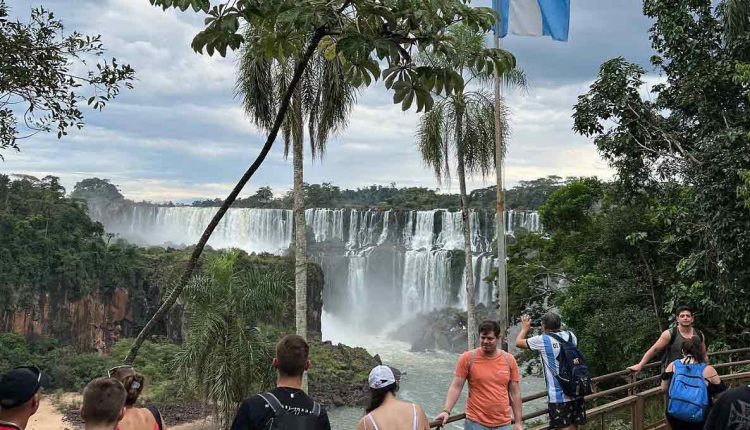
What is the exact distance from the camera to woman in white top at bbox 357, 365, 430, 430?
97.0 inches

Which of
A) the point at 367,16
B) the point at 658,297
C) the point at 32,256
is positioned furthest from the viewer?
the point at 32,256

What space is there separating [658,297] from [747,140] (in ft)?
19.5

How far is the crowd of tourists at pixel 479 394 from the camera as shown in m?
2.17

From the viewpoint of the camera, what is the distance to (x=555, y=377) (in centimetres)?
376

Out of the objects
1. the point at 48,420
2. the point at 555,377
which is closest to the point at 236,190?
the point at 555,377

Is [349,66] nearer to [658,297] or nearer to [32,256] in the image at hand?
[658,297]

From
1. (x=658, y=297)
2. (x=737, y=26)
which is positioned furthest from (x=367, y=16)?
(x=658, y=297)

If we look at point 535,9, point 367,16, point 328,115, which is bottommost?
point 367,16

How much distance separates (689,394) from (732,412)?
1469 millimetres

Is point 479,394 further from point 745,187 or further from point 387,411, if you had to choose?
point 745,187

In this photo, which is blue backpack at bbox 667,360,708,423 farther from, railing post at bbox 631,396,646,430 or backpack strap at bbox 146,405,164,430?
backpack strap at bbox 146,405,164,430

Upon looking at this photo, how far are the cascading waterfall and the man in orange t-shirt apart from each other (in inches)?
1268

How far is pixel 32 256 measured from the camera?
38.8 metres

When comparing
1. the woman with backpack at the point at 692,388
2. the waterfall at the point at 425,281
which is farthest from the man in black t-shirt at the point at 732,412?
the waterfall at the point at 425,281
